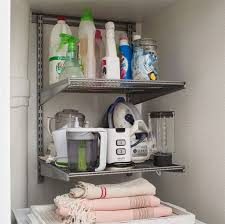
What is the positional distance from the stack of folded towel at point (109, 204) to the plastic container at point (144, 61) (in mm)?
449

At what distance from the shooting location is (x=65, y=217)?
1.24m

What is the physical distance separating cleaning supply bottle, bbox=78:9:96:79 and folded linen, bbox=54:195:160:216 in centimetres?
53

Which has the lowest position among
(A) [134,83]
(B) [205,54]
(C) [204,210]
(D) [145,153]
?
(C) [204,210]

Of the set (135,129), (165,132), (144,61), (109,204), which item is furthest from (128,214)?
(144,61)

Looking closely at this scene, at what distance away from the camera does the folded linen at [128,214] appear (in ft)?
4.08

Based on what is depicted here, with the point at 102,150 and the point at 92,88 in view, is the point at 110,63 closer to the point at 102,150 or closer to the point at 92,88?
the point at 92,88

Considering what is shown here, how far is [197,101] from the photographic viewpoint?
1511mm

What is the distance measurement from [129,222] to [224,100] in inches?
22.4

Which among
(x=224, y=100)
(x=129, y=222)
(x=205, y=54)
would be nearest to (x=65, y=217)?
(x=129, y=222)

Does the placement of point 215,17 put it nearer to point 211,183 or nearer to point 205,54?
point 205,54

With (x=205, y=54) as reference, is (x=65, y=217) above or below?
below

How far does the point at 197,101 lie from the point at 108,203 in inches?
22.6

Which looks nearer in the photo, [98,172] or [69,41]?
[98,172]
